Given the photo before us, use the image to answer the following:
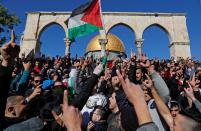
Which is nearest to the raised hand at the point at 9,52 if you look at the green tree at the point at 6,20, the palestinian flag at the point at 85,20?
the palestinian flag at the point at 85,20

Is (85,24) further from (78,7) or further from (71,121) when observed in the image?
(71,121)

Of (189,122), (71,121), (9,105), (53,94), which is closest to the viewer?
(71,121)

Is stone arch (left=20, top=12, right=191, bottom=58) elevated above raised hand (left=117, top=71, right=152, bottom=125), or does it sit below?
above

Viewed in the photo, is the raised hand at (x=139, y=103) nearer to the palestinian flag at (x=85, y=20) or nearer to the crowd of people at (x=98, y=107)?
the crowd of people at (x=98, y=107)

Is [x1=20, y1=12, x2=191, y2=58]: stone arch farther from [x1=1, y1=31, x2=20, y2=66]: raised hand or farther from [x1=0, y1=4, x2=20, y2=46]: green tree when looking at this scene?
[x1=1, y1=31, x2=20, y2=66]: raised hand

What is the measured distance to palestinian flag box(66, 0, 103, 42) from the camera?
32.4 ft

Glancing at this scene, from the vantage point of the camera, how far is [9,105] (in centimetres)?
316

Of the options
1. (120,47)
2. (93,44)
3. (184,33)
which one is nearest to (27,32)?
(93,44)

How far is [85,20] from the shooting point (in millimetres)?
10000

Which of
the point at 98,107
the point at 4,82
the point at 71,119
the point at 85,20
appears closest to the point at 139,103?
the point at 71,119

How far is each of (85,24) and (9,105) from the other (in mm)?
7076

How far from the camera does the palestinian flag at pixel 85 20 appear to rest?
989 cm

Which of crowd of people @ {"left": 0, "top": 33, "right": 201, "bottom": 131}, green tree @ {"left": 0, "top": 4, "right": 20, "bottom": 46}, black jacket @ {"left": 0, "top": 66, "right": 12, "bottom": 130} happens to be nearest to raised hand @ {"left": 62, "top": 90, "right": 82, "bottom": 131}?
crowd of people @ {"left": 0, "top": 33, "right": 201, "bottom": 131}

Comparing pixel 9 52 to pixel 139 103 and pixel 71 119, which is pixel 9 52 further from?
pixel 139 103
